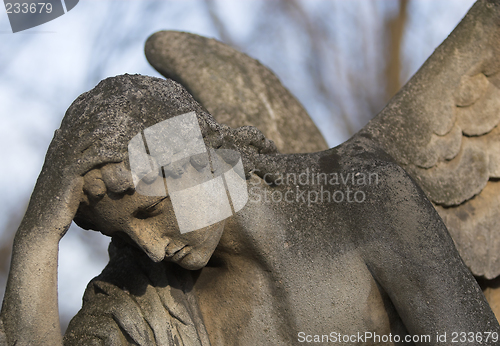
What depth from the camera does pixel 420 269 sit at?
57.6 inches

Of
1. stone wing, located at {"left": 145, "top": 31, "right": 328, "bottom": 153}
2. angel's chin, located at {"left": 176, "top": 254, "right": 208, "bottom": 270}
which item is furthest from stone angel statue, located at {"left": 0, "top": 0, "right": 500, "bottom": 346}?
stone wing, located at {"left": 145, "top": 31, "right": 328, "bottom": 153}

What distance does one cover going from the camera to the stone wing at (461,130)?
1871 mm

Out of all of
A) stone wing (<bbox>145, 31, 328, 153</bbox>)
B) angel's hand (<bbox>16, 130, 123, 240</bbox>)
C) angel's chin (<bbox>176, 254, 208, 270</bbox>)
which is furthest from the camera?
stone wing (<bbox>145, 31, 328, 153</bbox>)

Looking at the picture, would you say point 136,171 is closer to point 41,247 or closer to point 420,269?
point 41,247

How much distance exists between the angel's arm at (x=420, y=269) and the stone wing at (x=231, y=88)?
1018mm

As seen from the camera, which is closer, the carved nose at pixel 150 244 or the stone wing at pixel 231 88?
the carved nose at pixel 150 244

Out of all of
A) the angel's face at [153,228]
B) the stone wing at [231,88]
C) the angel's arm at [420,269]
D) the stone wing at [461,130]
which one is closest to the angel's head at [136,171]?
the angel's face at [153,228]

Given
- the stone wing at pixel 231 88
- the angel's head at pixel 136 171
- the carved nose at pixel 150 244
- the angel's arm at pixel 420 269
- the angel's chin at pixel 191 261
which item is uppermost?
the stone wing at pixel 231 88

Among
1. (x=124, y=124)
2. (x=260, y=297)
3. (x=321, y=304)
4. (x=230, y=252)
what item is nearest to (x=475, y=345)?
(x=321, y=304)

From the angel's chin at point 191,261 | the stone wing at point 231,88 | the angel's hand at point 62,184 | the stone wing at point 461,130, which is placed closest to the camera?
the angel's hand at point 62,184

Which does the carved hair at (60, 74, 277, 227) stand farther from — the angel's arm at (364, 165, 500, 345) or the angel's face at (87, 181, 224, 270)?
the angel's arm at (364, 165, 500, 345)

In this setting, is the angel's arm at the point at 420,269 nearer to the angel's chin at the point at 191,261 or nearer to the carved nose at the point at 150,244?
the angel's chin at the point at 191,261

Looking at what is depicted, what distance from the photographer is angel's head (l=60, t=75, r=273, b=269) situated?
4.09 feet

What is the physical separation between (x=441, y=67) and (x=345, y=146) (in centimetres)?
55
